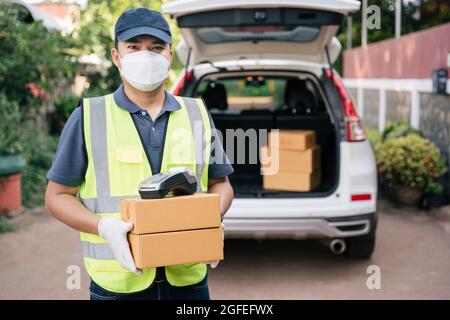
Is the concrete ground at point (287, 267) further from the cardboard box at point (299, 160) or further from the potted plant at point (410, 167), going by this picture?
the cardboard box at point (299, 160)

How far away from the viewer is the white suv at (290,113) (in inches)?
175

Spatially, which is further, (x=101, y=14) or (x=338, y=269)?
(x=101, y=14)

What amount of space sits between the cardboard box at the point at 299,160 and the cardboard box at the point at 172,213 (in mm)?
3419

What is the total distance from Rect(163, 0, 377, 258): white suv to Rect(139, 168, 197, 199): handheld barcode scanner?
7.96 ft

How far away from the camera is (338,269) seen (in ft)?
17.3

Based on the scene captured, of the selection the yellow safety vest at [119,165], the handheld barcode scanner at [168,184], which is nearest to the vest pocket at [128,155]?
the yellow safety vest at [119,165]

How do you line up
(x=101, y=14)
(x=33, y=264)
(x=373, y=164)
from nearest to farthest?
(x=373, y=164) < (x=33, y=264) < (x=101, y=14)

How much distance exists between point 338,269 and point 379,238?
3.56 ft

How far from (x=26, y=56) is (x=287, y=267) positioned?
530 centimetres

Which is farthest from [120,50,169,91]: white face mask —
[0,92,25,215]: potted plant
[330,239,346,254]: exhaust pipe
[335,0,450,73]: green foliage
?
[335,0,450,73]: green foliage
